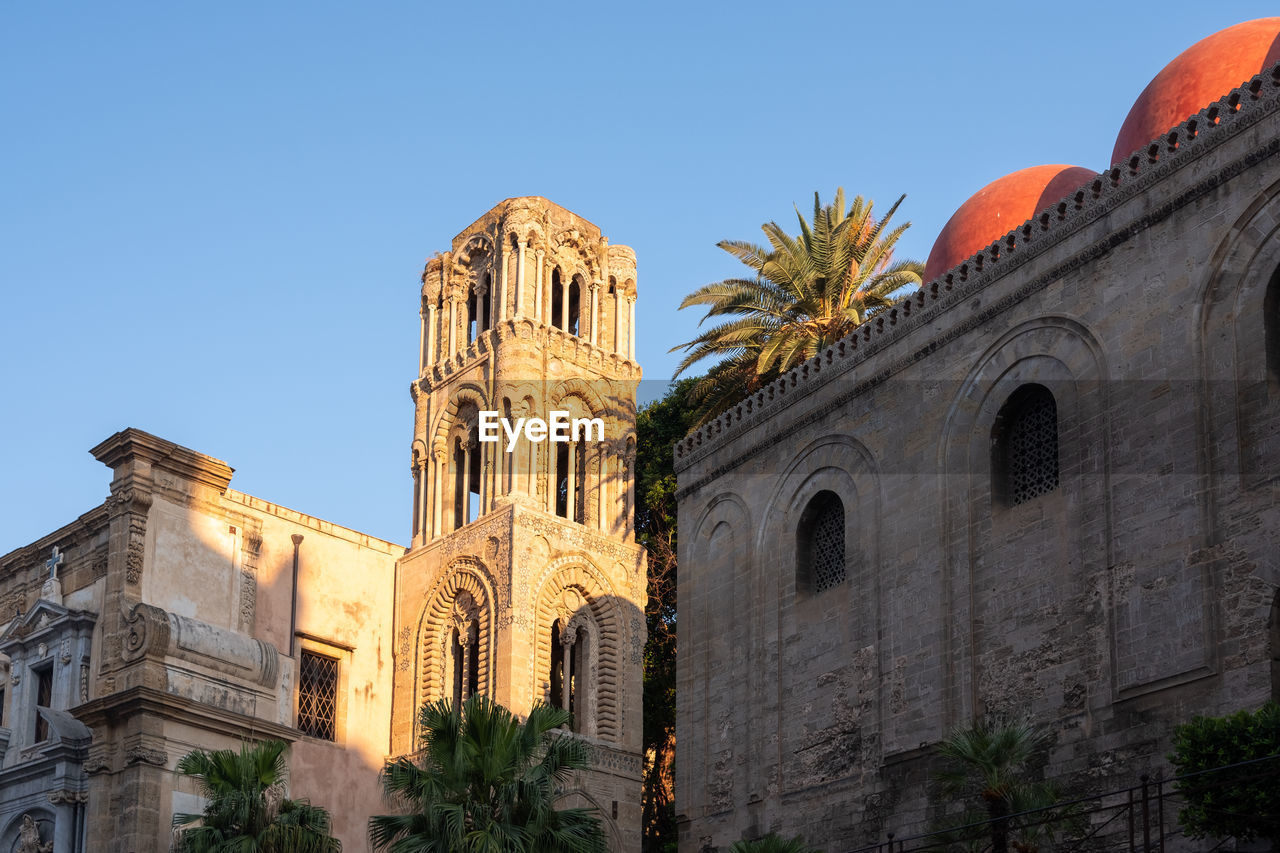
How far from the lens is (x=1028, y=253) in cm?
2191

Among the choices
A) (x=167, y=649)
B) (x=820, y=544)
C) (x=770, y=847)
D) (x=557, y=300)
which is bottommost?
(x=770, y=847)

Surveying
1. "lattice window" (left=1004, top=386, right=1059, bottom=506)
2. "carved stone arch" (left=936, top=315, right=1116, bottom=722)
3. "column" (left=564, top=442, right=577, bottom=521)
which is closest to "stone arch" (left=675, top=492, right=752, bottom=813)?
"carved stone arch" (left=936, top=315, right=1116, bottom=722)

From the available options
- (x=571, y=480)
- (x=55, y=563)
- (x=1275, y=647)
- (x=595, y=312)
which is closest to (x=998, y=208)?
(x=1275, y=647)

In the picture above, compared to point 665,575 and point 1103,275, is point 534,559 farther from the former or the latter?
point 1103,275

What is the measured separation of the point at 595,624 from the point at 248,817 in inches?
658

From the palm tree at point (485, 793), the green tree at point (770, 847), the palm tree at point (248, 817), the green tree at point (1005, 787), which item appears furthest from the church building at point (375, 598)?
the green tree at point (1005, 787)

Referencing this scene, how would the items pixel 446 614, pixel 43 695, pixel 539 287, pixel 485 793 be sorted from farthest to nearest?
pixel 539 287 → pixel 446 614 → pixel 43 695 → pixel 485 793

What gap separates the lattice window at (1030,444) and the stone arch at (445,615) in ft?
55.9

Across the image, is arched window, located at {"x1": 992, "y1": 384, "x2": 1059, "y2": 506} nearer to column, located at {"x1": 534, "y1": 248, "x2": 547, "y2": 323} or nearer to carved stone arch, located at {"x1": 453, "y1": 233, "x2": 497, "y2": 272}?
column, located at {"x1": 534, "y1": 248, "x2": 547, "y2": 323}

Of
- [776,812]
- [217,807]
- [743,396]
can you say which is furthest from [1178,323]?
[743,396]

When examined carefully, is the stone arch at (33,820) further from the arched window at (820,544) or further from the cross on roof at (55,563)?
the arched window at (820,544)

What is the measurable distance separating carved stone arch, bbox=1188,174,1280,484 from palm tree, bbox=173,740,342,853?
12.0 metres

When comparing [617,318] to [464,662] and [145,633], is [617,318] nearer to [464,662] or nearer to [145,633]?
[464,662]

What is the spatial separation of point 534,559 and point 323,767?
19.7 feet
